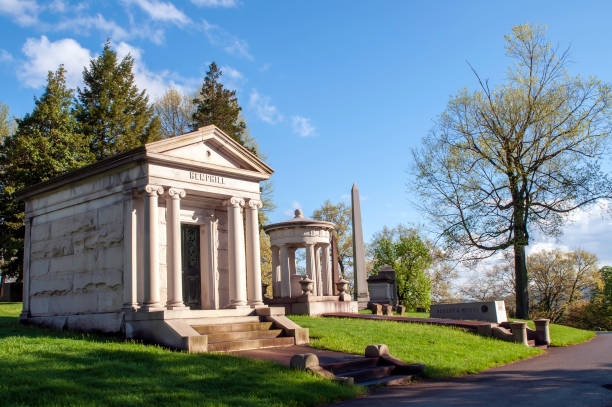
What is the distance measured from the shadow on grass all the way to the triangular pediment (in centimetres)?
468

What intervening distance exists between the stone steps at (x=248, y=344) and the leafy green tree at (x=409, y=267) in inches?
1176

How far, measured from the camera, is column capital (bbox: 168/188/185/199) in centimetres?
1291

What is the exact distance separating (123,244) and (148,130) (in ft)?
78.1

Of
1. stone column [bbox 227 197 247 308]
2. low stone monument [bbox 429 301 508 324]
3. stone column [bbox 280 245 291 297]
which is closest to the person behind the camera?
stone column [bbox 227 197 247 308]

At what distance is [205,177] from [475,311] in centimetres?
1290

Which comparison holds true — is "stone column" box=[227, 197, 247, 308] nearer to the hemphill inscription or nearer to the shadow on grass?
the hemphill inscription

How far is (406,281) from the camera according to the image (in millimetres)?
42375

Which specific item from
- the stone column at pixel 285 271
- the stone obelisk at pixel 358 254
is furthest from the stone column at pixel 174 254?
the stone obelisk at pixel 358 254

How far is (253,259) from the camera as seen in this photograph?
1459 cm

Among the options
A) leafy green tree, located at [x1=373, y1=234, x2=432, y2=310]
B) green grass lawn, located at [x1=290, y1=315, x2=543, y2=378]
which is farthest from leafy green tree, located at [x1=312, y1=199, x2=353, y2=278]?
green grass lawn, located at [x1=290, y1=315, x2=543, y2=378]

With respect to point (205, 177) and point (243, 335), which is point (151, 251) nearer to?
point (205, 177)

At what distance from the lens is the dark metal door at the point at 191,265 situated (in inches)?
586

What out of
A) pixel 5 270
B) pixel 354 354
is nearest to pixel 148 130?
pixel 5 270

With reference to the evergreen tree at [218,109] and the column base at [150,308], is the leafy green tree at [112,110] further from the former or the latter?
the column base at [150,308]
